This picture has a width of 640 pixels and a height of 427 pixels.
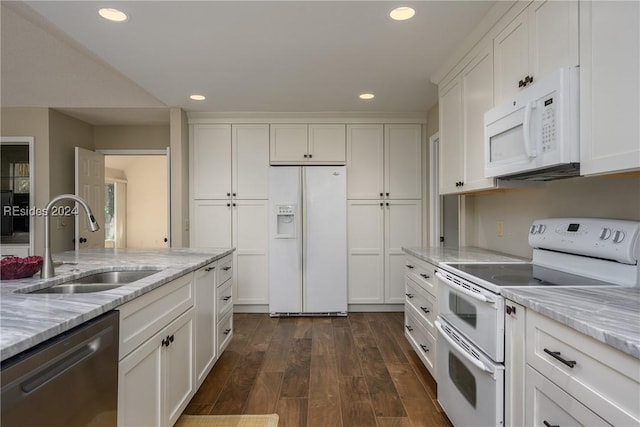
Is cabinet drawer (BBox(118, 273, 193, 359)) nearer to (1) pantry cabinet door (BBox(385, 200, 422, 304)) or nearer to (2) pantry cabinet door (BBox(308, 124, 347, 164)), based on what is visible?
(2) pantry cabinet door (BBox(308, 124, 347, 164))

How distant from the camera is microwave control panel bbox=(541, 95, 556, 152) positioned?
147 cm

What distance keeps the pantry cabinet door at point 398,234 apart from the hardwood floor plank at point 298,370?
143cm

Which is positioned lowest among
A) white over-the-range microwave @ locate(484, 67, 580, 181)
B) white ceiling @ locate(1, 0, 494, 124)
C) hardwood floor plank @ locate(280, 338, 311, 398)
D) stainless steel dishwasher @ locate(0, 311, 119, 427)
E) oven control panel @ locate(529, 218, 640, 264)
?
hardwood floor plank @ locate(280, 338, 311, 398)

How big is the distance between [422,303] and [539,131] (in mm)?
1446

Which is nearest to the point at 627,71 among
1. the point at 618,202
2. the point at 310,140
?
the point at 618,202

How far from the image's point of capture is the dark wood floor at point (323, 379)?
2.07 m

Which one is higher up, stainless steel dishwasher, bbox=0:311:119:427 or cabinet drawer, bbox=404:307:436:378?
stainless steel dishwasher, bbox=0:311:119:427

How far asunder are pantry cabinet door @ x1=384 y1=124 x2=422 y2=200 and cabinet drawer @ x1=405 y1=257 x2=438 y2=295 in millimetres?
1452

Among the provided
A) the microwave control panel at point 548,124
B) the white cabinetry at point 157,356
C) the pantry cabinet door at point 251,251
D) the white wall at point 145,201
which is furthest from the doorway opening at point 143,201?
the microwave control panel at point 548,124

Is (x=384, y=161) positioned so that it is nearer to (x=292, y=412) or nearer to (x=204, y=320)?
(x=204, y=320)

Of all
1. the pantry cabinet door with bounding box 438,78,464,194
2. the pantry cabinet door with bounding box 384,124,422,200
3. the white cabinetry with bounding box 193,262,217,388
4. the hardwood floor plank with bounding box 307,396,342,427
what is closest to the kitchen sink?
the white cabinetry with bounding box 193,262,217,388

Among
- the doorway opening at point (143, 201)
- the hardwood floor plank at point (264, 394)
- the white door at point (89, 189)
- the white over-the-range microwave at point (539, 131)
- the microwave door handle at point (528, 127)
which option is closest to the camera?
the white over-the-range microwave at point (539, 131)

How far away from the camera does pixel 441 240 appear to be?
386cm

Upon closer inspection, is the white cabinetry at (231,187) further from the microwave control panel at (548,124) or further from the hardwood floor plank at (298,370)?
the microwave control panel at (548,124)
